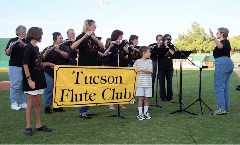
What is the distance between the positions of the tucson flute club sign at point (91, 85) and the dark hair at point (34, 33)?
72cm

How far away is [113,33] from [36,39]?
2.61 m

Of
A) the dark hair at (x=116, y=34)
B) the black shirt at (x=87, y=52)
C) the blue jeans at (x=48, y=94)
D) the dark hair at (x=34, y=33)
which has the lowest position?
the blue jeans at (x=48, y=94)

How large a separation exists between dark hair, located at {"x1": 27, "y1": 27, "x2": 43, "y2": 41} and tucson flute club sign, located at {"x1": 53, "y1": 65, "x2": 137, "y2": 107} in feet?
2.37

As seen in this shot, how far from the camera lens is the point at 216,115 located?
6.11m

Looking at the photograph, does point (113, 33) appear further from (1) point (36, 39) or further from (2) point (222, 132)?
(2) point (222, 132)

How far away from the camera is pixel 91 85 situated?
5398 millimetres

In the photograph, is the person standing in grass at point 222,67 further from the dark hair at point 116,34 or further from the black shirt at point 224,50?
the dark hair at point 116,34

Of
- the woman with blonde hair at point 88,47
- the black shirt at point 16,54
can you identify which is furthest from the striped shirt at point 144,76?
the black shirt at point 16,54

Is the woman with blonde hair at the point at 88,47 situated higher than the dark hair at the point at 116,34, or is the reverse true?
the dark hair at the point at 116,34

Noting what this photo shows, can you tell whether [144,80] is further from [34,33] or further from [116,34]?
[34,33]

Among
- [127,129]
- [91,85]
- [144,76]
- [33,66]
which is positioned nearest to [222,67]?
[144,76]

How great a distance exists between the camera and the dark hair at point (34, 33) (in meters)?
4.59

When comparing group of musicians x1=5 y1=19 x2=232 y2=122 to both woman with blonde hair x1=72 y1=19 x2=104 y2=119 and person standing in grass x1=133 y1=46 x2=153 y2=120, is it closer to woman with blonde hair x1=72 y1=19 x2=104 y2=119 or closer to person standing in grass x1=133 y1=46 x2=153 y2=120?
woman with blonde hair x1=72 y1=19 x2=104 y2=119

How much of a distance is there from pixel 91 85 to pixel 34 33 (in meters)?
1.69
